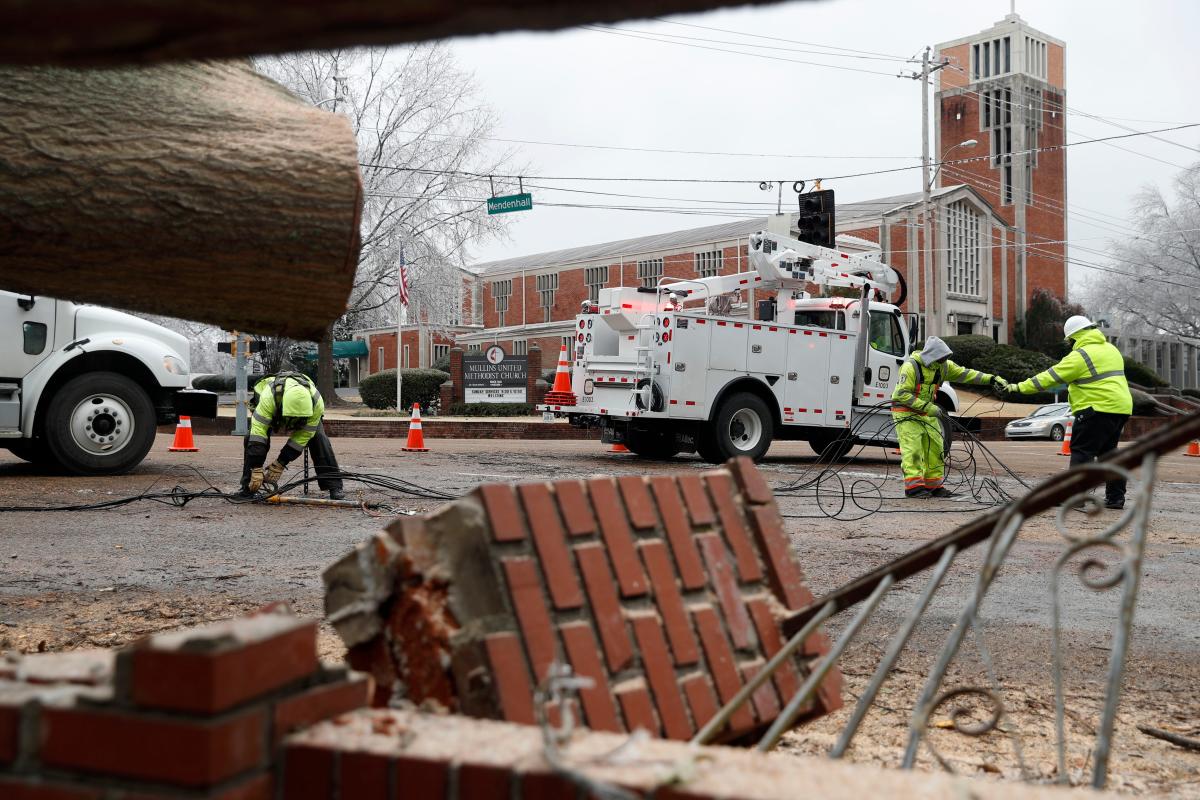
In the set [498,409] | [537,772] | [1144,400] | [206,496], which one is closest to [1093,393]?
[1144,400]

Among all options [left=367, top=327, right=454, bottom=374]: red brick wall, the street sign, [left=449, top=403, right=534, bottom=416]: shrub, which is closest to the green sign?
the street sign

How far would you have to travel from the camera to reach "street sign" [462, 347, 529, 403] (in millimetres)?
27781

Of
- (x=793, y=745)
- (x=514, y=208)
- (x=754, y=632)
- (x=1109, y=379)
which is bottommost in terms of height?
(x=793, y=745)

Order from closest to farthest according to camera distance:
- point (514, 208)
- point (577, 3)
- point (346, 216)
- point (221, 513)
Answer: point (577, 3), point (346, 216), point (221, 513), point (514, 208)

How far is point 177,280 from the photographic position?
8.47 ft

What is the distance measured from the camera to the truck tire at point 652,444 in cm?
1492

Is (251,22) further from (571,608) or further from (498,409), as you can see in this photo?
(498,409)

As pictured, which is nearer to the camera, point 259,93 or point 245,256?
point 245,256

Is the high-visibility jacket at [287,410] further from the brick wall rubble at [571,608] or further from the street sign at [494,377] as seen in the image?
the street sign at [494,377]

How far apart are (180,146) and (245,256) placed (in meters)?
0.30

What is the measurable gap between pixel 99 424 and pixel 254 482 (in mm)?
2500

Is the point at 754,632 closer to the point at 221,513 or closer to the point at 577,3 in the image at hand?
Result: the point at 577,3

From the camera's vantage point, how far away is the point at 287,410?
8.98 m

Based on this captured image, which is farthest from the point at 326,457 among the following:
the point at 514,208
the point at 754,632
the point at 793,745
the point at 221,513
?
Result: the point at 514,208
